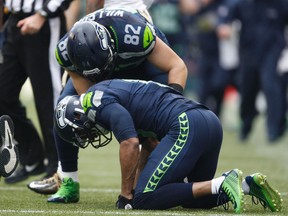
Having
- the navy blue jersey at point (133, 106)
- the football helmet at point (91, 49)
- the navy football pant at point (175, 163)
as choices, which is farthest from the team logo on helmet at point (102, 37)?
the navy football pant at point (175, 163)

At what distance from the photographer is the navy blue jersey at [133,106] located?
19.7 ft

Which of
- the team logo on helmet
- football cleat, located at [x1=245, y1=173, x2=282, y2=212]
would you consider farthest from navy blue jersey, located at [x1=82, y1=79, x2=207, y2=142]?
football cleat, located at [x1=245, y1=173, x2=282, y2=212]

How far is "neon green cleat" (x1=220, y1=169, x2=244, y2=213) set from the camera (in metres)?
5.93

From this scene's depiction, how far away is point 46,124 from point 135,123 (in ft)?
5.88

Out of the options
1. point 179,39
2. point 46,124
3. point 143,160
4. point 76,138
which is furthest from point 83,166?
point 179,39

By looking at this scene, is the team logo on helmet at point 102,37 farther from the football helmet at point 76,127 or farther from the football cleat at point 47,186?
the football cleat at point 47,186

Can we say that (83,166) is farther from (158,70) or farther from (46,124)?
(158,70)

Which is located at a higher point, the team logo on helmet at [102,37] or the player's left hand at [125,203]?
the team logo on helmet at [102,37]

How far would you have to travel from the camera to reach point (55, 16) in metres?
7.85

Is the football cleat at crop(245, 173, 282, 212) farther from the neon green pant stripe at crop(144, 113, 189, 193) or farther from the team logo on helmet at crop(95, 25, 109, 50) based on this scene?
the team logo on helmet at crop(95, 25, 109, 50)

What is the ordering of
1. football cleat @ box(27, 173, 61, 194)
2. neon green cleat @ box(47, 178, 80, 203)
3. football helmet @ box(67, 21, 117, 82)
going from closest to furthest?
1. football helmet @ box(67, 21, 117, 82)
2. neon green cleat @ box(47, 178, 80, 203)
3. football cleat @ box(27, 173, 61, 194)

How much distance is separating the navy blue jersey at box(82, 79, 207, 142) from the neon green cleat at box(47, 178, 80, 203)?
708 millimetres

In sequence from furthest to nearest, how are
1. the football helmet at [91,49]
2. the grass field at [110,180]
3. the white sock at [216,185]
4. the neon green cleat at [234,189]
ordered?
the football helmet at [91,49]
the grass field at [110,180]
the white sock at [216,185]
the neon green cleat at [234,189]

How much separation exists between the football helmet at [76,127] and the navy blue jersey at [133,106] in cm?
11
